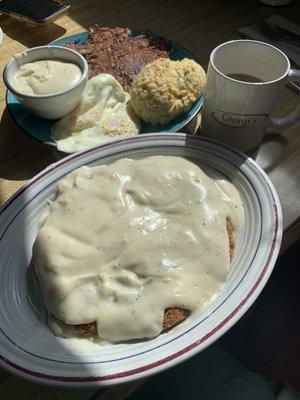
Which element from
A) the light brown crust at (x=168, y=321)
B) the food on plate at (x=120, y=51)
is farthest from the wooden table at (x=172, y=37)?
the light brown crust at (x=168, y=321)

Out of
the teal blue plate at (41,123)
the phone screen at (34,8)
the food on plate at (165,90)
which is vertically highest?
the food on plate at (165,90)

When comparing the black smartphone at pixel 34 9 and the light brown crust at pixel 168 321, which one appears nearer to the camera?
the light brown crust at pixel 168 321

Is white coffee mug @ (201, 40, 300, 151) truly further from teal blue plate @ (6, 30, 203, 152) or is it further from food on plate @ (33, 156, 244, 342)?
food on plate @ (33, 156, 244, 342)

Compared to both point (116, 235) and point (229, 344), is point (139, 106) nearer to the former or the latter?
point (116, 235)

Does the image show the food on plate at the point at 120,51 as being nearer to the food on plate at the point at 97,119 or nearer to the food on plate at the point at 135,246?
the food on plate at the point at 97,119

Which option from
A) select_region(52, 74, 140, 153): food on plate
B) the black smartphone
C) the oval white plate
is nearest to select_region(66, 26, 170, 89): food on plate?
select_region(52, 74, 140, 153): food on plate

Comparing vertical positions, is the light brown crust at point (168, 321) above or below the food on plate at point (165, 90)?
below

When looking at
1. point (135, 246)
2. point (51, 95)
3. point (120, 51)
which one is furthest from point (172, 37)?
point (135, 246)
